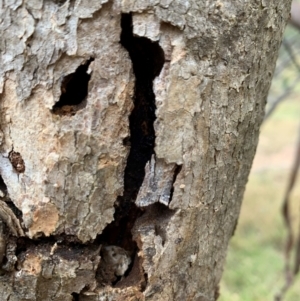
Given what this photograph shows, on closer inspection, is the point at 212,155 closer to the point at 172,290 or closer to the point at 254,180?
the point at 172,290

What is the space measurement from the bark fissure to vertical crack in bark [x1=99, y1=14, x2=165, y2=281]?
48 millimetres

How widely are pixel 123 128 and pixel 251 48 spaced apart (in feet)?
0.50

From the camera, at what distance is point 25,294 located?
1.78 feet

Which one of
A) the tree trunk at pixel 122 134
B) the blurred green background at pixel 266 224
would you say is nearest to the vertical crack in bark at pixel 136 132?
the tree trunk at pixel 122 134

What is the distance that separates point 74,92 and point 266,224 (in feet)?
11.0

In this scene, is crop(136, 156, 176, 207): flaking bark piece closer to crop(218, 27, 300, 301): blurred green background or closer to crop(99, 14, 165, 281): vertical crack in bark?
crop(99, 14, 165, 281): vertical crack in bark

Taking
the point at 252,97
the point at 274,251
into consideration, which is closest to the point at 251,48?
the point at 252,97

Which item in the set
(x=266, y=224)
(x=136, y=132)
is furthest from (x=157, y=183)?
(x=266, y=224)

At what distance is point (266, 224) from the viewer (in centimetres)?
368

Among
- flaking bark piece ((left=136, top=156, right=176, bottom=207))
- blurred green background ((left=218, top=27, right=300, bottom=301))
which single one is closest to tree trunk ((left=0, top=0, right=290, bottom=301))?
flaking bark piece ((left=136, top=156, right=176, bottom=207))

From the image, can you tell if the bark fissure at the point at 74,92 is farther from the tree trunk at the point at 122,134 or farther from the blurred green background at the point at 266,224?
the blurred green background at the point at 266,224

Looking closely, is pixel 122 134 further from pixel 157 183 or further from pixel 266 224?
pixel 266 224

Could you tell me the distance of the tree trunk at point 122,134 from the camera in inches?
18.8

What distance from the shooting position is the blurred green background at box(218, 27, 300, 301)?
2701 millimetres
